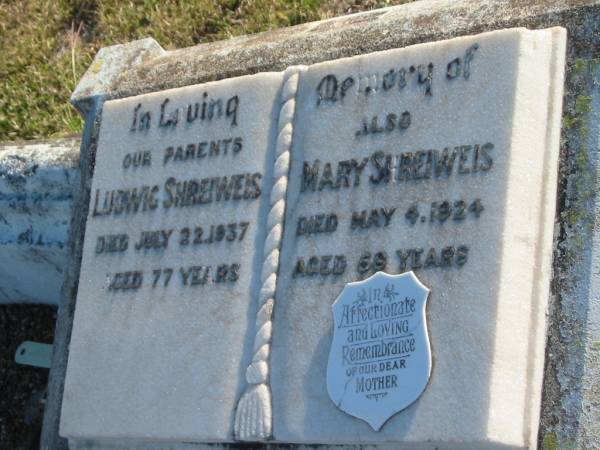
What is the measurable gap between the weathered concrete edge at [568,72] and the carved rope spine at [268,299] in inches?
10.9

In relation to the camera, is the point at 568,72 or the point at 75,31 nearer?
the point at 568,72

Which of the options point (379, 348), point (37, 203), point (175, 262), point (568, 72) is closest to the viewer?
point (379, 348)

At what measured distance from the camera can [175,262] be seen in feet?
11.2

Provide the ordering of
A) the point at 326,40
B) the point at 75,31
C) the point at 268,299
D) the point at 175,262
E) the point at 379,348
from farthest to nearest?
the point at 75,31, the point at 326,40, the point at 175,262, the point at 268,299, the point at 379,348

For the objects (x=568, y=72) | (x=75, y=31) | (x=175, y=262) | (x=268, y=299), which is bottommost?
(x=268, y=299)

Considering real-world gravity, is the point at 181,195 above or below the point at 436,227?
above

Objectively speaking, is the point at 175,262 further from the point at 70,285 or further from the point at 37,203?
the point at 37,203

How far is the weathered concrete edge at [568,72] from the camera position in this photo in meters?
2.80

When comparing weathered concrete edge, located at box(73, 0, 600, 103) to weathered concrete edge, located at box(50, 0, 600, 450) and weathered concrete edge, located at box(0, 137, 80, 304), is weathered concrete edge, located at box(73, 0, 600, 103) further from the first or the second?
weathered concrete edge, located at box(0, 137, 80, 304)

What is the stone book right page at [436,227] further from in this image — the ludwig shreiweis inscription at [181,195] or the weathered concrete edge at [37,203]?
the weathered concrete edge at [37,203]

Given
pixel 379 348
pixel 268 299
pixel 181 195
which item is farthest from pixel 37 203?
pixel 379 348

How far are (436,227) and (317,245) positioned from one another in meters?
0.36

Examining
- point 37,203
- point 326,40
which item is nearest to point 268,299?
point 326,40

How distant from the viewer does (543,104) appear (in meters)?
2.98
